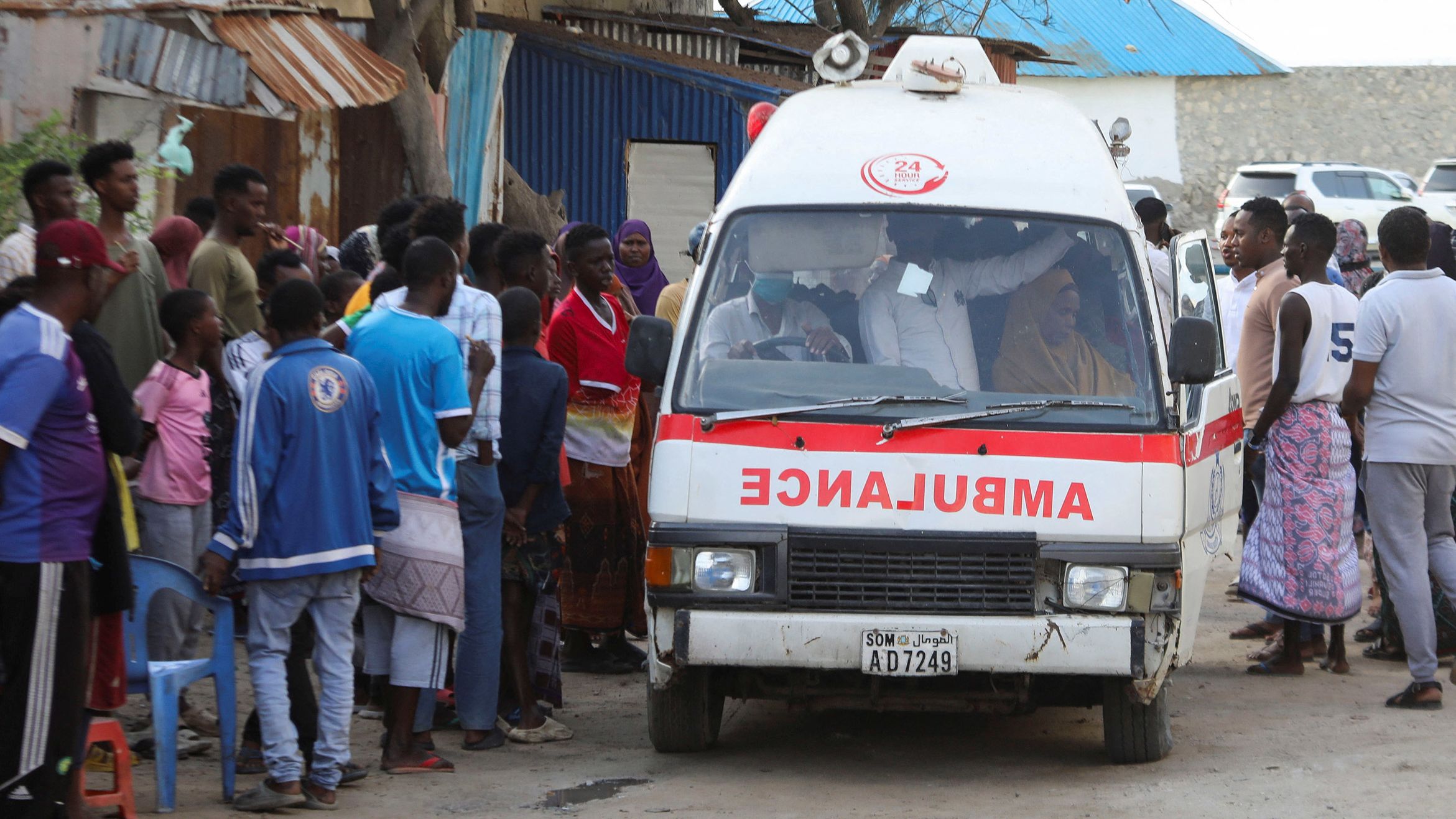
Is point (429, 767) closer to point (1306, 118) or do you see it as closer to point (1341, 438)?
point (1341, 438)

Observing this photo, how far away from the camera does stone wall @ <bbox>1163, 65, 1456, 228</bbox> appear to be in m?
37.1

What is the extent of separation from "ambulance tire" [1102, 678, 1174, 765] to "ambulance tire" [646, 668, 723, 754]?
139 cm

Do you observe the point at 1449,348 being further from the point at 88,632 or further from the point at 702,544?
the point at 88,632

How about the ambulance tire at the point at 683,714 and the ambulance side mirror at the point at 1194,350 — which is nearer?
the ambulance side mirror at the point at 1194,350

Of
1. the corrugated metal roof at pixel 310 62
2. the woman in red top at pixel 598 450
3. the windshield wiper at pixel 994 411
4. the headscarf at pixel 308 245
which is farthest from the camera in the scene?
the corrugated metal roof at pixel 310 62

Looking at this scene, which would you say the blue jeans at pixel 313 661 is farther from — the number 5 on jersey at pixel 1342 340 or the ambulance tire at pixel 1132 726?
the number 5 on jersey at pixel 1342 340

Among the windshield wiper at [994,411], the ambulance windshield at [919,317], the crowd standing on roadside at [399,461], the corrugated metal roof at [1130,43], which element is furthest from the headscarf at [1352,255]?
the corrugated metal roof at [1130,43]

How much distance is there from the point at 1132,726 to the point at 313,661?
2802mm

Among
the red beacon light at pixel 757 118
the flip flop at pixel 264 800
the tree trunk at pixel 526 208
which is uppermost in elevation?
the red beacon light at pixel 757 118

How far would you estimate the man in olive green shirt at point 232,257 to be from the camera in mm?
6750

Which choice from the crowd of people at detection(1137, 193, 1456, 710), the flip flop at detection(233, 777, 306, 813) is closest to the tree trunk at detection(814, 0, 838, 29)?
the crowd of people at detection(1137, 193, 1456, 710)

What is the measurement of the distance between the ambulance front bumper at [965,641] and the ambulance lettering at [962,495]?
34 cm

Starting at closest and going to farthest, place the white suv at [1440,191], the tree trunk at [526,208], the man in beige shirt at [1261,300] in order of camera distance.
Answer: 1. the man in beige shirt at [1261,300]
2. the tree trunk at [526,208]
3. the white suv at [1440,191]

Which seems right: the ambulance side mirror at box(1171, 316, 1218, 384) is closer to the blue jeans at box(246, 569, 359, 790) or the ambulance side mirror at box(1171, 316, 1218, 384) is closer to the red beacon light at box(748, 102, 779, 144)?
the blue jeans at box(246, 569, 359, 790)
